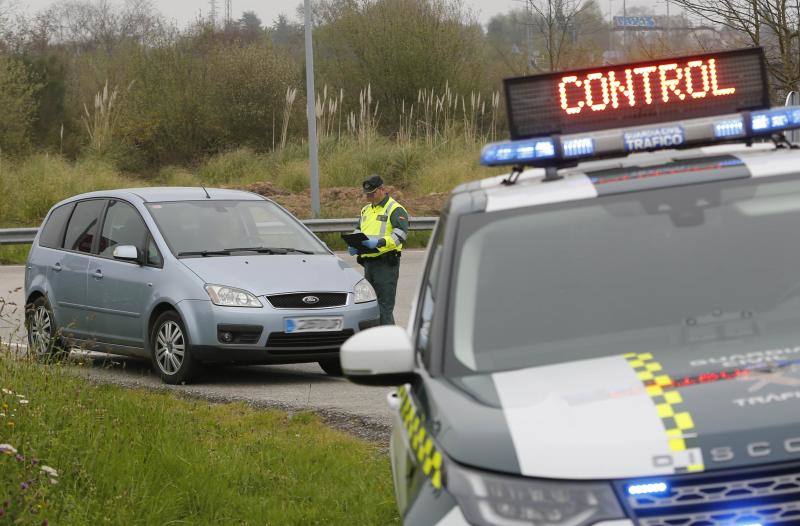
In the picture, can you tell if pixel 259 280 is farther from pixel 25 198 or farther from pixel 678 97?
pixel 25 198

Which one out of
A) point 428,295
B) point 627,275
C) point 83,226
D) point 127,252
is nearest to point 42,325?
point 83,226

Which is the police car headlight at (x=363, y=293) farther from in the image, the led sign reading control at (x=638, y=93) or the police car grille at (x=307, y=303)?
the led sign reading control at (x=638, y=93)

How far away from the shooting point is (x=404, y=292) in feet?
60.8

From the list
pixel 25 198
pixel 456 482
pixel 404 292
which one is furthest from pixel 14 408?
pixel 25 198

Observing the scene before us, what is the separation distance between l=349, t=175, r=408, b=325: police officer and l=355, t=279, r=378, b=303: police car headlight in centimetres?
175

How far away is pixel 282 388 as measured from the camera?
1110 cm

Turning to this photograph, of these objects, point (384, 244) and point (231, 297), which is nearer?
point (231, 297)

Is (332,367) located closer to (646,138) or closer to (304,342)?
(304,342)

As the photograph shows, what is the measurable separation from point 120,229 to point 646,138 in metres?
8.36

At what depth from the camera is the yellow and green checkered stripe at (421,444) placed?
3512mm

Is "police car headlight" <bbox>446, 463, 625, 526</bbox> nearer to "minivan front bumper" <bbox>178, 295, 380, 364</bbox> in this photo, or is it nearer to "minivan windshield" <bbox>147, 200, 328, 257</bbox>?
"minivan front bumper" <bbox>178, 295, 380, 364</bbox>

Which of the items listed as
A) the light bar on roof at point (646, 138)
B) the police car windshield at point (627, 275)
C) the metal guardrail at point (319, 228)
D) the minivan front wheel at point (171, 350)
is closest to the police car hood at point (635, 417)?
the police car windshield at point (627, 275)

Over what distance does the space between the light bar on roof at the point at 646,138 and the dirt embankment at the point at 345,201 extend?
23151 mm

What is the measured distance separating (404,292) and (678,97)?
1351 cm
